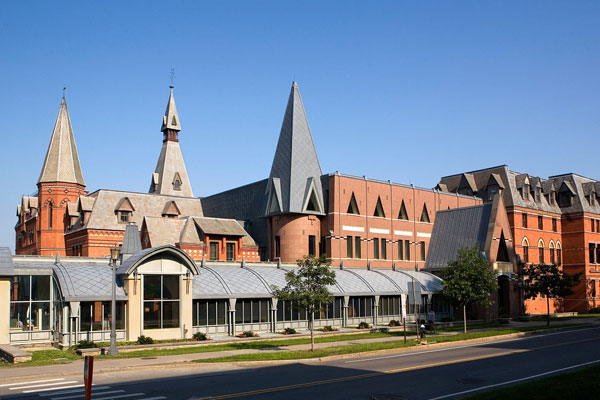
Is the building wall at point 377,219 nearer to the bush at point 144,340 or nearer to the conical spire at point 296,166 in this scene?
the conical spire at point 296,166

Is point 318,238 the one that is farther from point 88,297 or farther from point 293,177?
point 88,297

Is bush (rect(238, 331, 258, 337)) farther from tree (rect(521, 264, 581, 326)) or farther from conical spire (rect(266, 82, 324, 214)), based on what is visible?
tree (rect(521, 264, 581, 326))

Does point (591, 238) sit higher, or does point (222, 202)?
point (222, 202)

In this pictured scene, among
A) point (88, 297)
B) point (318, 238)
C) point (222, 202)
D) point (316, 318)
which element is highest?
point (222, 202)

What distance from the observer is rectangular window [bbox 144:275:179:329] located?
34.2 m

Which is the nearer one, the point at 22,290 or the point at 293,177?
the point at 22,290

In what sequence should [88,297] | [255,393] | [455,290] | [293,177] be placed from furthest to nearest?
[293,177], [455,290], [88,297], [255,393]

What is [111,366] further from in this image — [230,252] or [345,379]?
[230,252]

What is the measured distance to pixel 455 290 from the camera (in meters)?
40.6

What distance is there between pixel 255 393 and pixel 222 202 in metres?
54.5

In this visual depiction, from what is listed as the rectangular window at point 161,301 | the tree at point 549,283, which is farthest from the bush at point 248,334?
the tree at point 549,283

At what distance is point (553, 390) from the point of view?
599 inches

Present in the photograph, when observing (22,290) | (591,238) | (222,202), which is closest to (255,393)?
(22,290)

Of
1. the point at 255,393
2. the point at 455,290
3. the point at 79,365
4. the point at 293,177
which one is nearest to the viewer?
the point at 255,393
